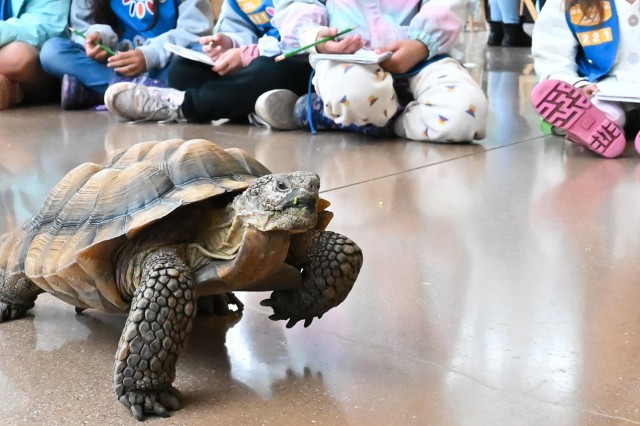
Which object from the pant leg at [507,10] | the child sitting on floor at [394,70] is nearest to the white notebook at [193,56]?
the child sitting on floor at [394,70]

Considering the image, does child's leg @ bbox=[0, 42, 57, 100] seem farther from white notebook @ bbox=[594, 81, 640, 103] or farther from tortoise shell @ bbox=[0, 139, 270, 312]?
tortoise shell @ bbox=[0, 139, 270, 312]

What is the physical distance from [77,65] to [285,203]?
305 cm

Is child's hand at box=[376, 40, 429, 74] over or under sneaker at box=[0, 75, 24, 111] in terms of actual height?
over

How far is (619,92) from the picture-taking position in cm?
258

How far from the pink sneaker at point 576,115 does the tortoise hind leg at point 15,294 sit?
69.3 inches

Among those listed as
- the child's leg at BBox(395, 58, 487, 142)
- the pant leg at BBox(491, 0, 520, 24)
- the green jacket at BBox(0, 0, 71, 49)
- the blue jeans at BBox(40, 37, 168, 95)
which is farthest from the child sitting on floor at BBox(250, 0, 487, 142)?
the pant leg at BBox(491, 0, 520, 24)

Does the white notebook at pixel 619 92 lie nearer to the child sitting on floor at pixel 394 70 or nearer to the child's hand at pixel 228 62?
the child sitting on floor at pixel 394 70

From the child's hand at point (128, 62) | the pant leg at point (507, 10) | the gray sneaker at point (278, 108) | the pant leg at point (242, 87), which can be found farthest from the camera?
the pant leg at point (507, 10)

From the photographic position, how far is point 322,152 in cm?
257

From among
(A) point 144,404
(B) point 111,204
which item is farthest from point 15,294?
(A) point 144,404

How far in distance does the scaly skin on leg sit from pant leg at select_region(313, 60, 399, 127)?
1.59m

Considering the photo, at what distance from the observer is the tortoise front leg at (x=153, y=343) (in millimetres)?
938

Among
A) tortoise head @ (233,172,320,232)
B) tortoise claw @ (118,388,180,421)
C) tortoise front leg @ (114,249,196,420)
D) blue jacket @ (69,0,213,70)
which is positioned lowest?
blue jacket @ (69,0,213,70)

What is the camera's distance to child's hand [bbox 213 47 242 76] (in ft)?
10.3
